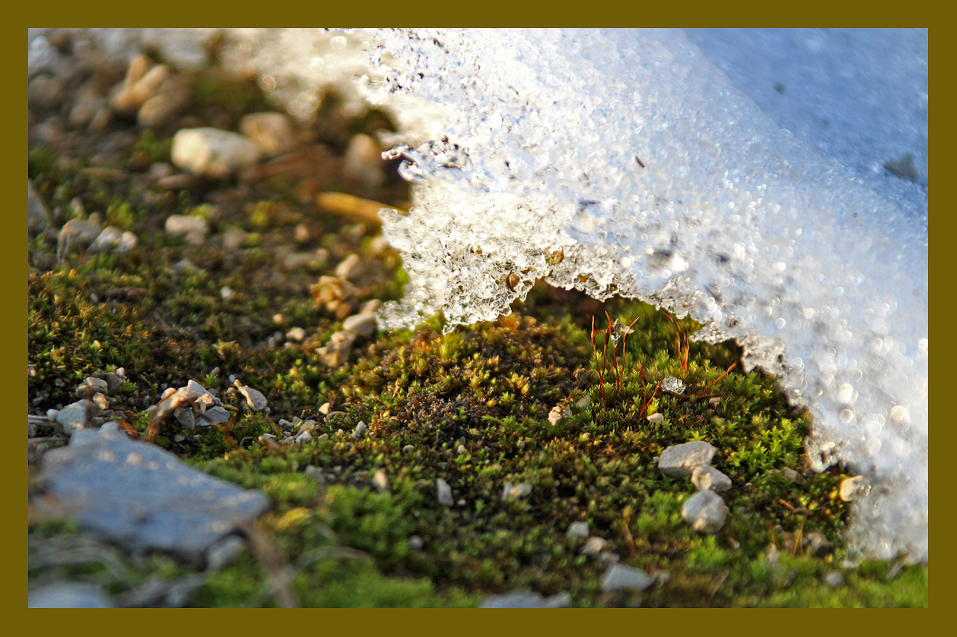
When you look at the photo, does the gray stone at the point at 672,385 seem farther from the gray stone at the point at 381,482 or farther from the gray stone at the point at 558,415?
the gray stone at the point at 381,482

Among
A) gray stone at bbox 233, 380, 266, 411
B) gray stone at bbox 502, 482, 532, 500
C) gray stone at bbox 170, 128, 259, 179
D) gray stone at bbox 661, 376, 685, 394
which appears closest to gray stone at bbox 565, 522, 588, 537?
gray stone at bbox 502, 482, 532, 500

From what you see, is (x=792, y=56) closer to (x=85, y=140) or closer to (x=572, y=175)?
(x=572, y=175)

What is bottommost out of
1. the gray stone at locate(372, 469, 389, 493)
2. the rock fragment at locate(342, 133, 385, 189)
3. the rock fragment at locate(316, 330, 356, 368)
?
the rock fragment at locate(316, 330, 356, 368)

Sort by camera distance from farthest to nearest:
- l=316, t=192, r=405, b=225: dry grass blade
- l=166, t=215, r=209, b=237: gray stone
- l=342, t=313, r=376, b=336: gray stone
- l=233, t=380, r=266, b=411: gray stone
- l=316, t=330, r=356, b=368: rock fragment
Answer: l=316, t=192, r=405, b=225: dry grass blade → l=166, t=215, r=209, b=237: gray stone → l=342, t=313, r=376, b=336: gray stone → l=316, t=330, r=356, b=368: rock fragment → l=233, t=380, r=266, b=411: gray stone

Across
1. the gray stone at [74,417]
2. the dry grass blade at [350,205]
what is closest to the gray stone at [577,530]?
the gray stone at [74,417]

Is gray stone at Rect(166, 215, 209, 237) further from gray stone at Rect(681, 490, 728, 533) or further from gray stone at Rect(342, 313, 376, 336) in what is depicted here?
gray stone at Rect(681, 490, 728, 533)

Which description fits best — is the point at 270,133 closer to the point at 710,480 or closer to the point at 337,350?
the point at 337,350

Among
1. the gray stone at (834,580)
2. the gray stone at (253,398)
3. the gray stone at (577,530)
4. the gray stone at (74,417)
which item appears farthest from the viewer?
the gray stone at (253,398)
